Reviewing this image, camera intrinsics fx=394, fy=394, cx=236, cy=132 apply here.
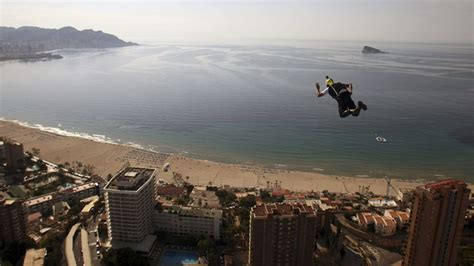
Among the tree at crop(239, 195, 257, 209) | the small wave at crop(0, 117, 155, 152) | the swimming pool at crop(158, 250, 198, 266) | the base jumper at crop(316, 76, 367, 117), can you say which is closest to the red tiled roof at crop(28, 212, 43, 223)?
the swimming pool at crop(158, 250, 198, 266)

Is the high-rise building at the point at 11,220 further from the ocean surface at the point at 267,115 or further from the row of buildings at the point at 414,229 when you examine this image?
the ocean surface at the point at 267,115

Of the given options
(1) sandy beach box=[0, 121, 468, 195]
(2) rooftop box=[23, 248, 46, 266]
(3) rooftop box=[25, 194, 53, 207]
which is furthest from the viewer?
(1) sandy beach box=[0, 121, 468, 195]

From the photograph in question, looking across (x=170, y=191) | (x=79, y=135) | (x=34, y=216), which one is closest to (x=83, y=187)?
(x=34, y=216)

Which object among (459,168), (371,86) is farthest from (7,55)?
(459,168)

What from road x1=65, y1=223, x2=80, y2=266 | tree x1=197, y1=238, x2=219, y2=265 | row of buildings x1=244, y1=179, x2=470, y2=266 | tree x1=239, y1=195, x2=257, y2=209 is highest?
row of buildings x1=244, y1=179, x2=470, y2=266

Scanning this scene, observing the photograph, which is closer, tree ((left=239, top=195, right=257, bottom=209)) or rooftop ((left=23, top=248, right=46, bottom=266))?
rooftop ((left=23, top=248, right=46, bottom=266))

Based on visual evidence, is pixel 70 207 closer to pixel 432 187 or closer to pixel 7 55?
pixel 432 187

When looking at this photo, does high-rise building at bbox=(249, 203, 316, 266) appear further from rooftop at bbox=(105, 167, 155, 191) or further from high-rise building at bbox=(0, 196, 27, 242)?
high-rise building at bbox=(0, 196, 27, 242)

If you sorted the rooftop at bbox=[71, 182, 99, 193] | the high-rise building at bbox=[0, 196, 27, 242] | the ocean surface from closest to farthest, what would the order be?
the high-rise building at bbox=[0, 196, 27, 242] → the rooftop at bbox=[71, 182, 99, 193] → the ocean surface
